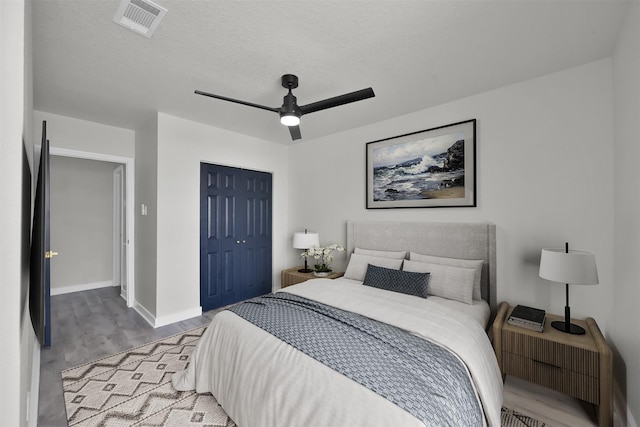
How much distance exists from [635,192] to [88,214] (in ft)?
21.9

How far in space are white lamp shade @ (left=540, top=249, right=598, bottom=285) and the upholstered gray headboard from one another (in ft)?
2.16

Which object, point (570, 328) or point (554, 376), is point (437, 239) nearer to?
point (570, 328)

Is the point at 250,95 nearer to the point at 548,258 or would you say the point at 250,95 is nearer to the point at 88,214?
the point at 548,258

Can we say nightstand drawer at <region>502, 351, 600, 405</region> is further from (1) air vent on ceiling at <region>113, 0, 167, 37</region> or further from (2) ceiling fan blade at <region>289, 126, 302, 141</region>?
(1) air vent on ceiling at <region>113, 0, 167, 37</region>

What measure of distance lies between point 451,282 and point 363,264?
979mm

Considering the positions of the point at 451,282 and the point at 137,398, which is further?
the point at 451,282

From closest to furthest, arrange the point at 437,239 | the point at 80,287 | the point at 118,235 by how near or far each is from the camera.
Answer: the point at 437,239
the point at 80,287
the point at 118,235

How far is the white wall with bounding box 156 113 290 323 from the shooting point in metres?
3.35

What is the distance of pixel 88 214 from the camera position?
16.0 feet

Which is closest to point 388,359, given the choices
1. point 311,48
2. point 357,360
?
point 357,360

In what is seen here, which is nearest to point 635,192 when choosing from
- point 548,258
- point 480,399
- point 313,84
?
point 548,258

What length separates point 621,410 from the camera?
1.82 meters

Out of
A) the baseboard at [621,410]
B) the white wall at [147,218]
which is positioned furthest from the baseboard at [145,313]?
the baseboard at [621,410]

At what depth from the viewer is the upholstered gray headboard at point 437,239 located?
2.69 m
